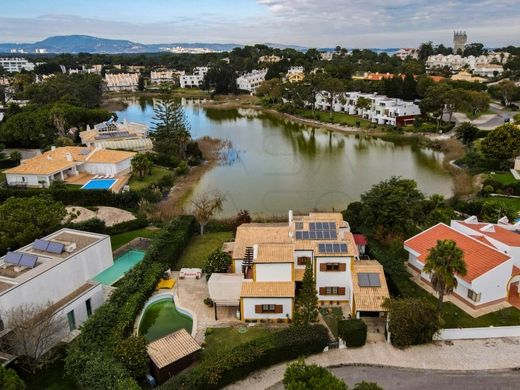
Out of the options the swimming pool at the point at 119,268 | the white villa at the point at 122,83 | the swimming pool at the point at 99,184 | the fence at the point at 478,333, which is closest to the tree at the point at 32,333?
the swimming pool at the point at 119,268

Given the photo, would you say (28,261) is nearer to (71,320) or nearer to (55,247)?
(55,247)

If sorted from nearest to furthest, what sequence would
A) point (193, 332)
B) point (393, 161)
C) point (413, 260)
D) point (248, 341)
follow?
point (248, 341) → point (193, 332) → point (413, 260) → point (393, 161)

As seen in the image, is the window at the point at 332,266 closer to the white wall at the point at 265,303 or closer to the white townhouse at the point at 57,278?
the white wall at the point at 265,303

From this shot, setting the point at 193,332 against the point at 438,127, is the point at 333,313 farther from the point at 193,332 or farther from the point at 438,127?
the point at 438,127

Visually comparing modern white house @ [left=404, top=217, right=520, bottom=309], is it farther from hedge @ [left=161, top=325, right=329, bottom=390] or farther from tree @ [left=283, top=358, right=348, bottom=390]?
tree @ [left=283, top=358, right=348, bottom=390]

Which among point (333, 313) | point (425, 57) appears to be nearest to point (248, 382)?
point (333, 313)

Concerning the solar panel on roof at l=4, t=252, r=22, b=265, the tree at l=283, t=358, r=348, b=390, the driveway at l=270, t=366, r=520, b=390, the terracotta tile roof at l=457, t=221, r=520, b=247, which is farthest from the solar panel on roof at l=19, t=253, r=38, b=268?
the terracotta tile roof at l=457, t=221, r=520, b=247

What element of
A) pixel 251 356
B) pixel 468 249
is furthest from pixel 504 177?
pixel 251 356
